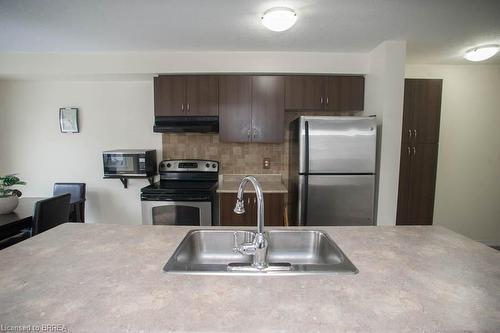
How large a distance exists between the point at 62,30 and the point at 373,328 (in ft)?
9.65

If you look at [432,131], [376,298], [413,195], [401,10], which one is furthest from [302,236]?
[432,131]

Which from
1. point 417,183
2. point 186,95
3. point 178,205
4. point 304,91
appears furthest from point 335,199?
point 186,95

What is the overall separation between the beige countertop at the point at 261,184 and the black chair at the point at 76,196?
164 cm

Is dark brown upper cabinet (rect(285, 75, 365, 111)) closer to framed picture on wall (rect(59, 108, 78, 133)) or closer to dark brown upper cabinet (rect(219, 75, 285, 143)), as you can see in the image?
dark brown upper cabinet (rect(219, 75, 285, 143))

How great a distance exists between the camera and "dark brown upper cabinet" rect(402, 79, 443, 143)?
256 centimetres

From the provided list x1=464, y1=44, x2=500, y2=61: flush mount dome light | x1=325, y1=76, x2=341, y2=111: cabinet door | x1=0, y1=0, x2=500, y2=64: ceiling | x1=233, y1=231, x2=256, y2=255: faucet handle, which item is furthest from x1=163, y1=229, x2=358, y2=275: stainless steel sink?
x1=464, y1=44, x2=500, y2=61: flush mount dome light

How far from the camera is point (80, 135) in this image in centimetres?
308

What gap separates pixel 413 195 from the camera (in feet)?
8.85

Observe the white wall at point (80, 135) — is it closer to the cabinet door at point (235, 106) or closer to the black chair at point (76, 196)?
the black chair at point (76, 196)

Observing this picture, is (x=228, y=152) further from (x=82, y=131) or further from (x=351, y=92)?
(x=82, y=131)

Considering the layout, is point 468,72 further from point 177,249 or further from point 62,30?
point 62,30

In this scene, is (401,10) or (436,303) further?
(401,10)

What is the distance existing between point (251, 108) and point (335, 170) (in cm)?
115

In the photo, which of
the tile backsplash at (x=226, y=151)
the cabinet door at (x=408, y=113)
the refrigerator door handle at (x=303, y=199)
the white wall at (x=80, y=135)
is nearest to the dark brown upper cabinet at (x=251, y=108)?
the tile backsplash at (x=226, y=151)
